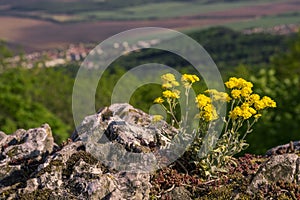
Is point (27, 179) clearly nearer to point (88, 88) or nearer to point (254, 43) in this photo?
point (88, 88)

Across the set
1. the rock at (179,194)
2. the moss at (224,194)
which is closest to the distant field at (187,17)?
the rock at (179,194)

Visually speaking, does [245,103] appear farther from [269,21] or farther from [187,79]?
[269,21]

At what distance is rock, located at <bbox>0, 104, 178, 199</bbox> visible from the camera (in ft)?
17.1

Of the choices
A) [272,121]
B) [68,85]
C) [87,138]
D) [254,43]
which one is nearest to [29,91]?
[68,85]

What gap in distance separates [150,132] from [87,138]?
886mm

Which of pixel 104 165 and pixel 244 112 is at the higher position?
pixel 244 112

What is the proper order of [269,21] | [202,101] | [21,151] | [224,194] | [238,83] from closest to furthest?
1. [224,194]
2. [202,101]
3. [238,83]
4. [21,151]
5. [269,21]

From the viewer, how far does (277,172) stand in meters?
5.42

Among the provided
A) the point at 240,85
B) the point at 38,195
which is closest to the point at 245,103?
the point at 240,85

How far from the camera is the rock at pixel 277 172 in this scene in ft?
17.7

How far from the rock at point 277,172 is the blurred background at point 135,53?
48.3ft

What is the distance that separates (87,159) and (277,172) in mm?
2410

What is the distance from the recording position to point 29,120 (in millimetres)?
24859

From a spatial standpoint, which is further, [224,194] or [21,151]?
[21,151]
